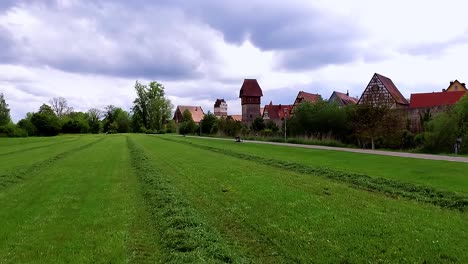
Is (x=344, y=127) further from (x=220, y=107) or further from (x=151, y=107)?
(x=220, y=107)

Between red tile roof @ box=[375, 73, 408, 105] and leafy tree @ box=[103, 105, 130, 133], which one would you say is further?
leafy tree @ box=[103, 105, 130, 133]

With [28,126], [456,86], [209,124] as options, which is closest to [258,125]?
[209,124]

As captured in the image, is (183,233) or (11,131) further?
(11,131)

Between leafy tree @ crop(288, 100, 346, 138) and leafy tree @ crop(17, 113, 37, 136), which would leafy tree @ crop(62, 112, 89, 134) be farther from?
leafy tree @ crop(288, 100, 346, 138)

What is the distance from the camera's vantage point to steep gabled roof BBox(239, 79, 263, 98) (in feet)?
276

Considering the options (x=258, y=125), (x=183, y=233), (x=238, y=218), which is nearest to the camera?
(x=183, y=233)

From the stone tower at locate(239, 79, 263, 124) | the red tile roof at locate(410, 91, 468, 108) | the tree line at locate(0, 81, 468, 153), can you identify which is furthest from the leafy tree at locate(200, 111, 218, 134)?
the red tile roof at locate(410, 91, 468, 108)

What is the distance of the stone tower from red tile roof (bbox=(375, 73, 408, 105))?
29798 millimetres

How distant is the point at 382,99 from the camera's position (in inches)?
1458

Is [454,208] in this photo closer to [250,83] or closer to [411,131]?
[411,131]

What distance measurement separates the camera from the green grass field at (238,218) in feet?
18.4

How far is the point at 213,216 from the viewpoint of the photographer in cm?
798

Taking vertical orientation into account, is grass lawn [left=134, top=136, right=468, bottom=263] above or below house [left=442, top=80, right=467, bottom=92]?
below

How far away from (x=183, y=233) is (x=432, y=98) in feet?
206
